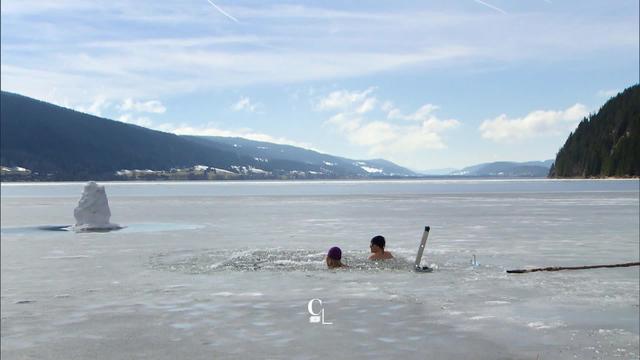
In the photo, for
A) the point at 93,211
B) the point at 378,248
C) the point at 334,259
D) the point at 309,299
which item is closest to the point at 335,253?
the point at 334,259

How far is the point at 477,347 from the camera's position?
12.4m

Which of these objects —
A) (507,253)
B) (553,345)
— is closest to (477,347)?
(553,345)

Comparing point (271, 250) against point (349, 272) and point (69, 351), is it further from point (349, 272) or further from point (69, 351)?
point (69, 351)

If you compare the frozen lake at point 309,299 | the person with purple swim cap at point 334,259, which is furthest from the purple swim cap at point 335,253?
the frozen lake at point 309,299

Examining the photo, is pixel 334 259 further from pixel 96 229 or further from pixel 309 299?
pixel 96 229

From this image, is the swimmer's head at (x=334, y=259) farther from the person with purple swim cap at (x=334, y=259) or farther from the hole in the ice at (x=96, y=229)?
the hole in the ice at (x=96, y=229)

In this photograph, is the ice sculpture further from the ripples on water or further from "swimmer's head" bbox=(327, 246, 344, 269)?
"swimmer's head" bbox=(327, 246, 344, 269)

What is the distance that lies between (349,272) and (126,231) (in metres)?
24.0

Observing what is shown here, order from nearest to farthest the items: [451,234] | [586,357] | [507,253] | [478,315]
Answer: [586,357], [478,315], [507,253], [451,234]

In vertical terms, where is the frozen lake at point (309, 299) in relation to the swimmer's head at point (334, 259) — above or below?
below

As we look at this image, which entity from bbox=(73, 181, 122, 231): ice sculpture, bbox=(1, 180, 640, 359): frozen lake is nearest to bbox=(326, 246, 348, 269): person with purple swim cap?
bbox=(1, 180, 640, 359): frozen lake

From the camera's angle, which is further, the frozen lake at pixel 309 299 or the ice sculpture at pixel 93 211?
the ice sculpture at pixel 93 211

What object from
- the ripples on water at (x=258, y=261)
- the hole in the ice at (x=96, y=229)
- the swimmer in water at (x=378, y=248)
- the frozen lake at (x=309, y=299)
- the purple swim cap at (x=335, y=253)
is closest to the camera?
the frozen lake at (x=309, y=299)

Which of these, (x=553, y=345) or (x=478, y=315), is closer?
(x=553, y=345)
